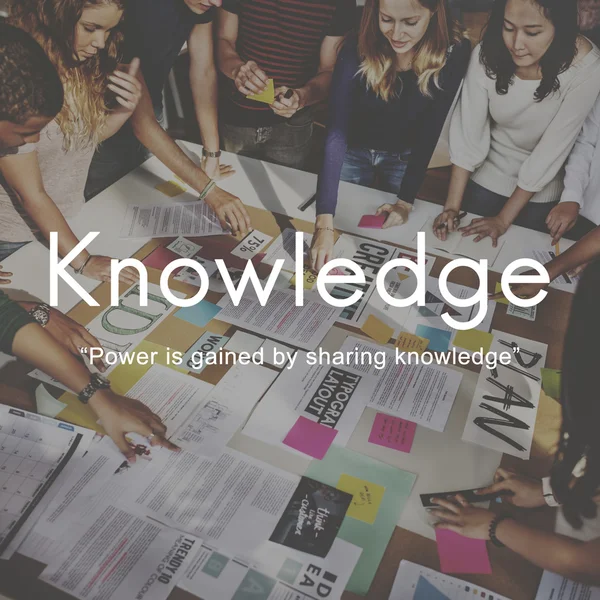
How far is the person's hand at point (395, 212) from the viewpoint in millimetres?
1623

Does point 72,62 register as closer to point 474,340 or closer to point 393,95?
point 393,95

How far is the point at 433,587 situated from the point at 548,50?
51.7 inches

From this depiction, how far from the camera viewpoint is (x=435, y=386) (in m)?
1.17

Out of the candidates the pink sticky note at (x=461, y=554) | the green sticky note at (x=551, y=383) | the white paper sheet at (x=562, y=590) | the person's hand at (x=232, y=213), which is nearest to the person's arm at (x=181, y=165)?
the person's hand at (x=232, y=213)

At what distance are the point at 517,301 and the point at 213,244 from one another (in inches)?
33.1

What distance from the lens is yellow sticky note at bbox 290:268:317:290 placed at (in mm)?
1423

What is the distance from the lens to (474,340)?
1.28 m

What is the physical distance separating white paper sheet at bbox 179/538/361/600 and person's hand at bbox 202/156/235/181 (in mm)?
1243

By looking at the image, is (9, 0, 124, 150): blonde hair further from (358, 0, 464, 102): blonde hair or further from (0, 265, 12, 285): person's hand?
(358, 0, 464, 102): blonde hair

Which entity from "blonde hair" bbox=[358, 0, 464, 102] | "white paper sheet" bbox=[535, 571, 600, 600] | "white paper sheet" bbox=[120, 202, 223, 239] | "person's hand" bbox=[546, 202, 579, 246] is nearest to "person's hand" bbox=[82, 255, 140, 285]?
"white paper sheet" bbox=[120, 202, 223, 239]

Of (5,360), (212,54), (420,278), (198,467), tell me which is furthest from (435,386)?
(212,54)

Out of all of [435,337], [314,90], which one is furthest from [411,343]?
[314,90]

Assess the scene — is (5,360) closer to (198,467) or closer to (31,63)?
(198,467)

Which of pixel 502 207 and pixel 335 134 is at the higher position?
pixel 502 207
